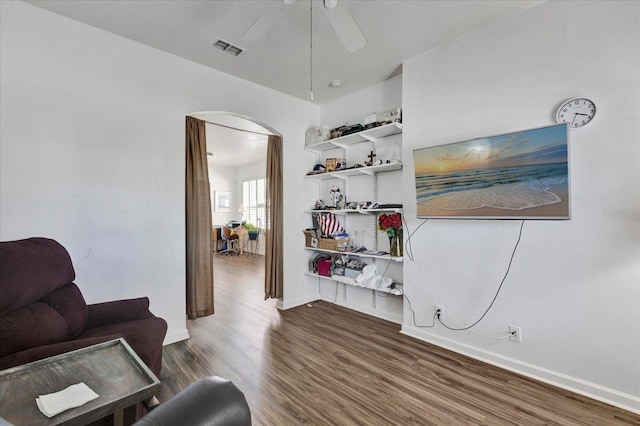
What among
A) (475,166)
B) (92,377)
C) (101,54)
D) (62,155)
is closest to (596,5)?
(475,166)

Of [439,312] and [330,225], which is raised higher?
[330,225]

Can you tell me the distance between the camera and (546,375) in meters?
2.12

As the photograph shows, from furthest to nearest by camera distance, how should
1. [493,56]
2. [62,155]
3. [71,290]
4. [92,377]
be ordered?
[493,56] < [62,155] < [71,290] < [92,377]

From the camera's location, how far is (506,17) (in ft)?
7.57

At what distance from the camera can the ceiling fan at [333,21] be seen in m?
1.57

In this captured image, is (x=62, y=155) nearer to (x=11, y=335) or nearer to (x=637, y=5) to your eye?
(x=11, y=335)

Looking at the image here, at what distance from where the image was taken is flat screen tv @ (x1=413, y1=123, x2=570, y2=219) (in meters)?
2.00

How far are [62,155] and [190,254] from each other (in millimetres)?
1353

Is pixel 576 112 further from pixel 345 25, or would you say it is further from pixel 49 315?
pixel 49 315

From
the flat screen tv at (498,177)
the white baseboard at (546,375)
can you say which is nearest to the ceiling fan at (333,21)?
the flat screen tv at (498,177)

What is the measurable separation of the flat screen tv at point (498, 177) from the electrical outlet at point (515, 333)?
898 mm

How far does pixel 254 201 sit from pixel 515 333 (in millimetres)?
7767

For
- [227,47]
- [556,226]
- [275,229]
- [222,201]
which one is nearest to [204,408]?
[556,226]

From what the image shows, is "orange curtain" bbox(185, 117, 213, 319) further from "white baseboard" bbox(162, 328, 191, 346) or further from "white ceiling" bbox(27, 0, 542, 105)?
"white ceiling" bbox(27, 0, 542, 105)
